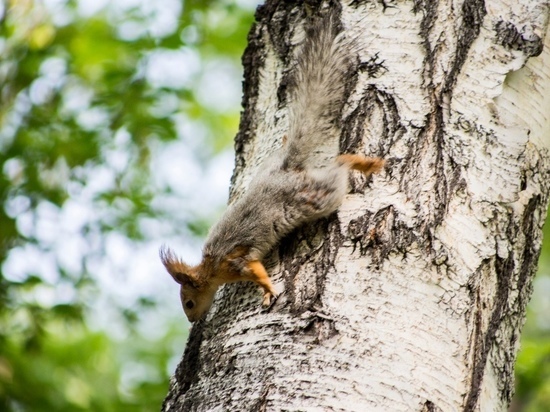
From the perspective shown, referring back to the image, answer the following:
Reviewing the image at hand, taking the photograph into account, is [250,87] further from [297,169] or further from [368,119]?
[368,119]

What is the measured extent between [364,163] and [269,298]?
547 millimetres

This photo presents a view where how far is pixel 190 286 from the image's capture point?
309cm

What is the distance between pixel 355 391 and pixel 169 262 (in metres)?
1.56

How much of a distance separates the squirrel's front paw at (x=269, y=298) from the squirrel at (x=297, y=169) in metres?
0.17

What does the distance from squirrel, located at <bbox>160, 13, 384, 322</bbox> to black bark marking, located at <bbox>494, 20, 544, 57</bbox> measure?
1.75 ft

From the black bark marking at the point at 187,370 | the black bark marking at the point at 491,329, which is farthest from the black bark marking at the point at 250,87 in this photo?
the black bark marking at the point at 491,329

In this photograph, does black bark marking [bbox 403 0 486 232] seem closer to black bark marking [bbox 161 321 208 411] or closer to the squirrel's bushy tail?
the squirrel's bushy tail

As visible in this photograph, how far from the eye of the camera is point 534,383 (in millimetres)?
3385

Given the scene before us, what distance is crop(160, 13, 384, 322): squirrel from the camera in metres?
2.42

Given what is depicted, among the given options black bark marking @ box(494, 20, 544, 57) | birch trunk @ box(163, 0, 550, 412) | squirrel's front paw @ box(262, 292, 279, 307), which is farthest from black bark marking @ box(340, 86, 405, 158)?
squirrel's front paw @ box(262, 292, 279, 307)

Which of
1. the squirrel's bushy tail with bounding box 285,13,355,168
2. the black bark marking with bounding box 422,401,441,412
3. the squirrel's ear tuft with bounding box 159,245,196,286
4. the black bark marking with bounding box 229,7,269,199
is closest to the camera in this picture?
the black bark marking with bounding box 422,401,441,412

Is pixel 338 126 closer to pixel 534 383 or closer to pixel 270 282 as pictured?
pixel 270 282

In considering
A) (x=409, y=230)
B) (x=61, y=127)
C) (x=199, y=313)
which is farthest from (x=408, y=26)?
(x=61, y=127)

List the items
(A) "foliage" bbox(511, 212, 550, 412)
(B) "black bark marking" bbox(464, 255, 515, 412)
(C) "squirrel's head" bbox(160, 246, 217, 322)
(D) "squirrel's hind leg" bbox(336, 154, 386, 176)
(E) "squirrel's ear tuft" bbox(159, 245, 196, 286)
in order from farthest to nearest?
(A) "foliage" bbox(511, 212, 550, 412) < (E) "squirrel's ear tuft" bbox(159, 245, 196, 286) < (C) "squirrel's head" bbox(160, 246, 217, 322) < (D) "squirrel's hind leg" bbox(336, 154, 386, 176) < (B) "black bark marking" bbox(464, 255, 515, 412)
